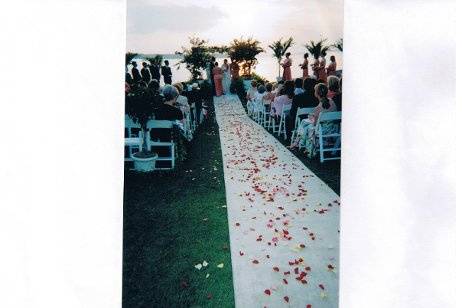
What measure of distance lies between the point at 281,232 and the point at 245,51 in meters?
9.97

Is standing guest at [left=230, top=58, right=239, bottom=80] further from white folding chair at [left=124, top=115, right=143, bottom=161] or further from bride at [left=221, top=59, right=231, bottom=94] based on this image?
white folding chair at [left=124, top=115, right=143, bottom=161]

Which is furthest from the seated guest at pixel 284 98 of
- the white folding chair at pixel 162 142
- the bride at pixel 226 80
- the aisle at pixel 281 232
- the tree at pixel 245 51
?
the bride at pixel 226 80

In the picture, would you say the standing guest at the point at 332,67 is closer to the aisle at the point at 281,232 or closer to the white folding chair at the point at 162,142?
the aisle at the point at 281,232

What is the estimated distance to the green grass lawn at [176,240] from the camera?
264 centimetres

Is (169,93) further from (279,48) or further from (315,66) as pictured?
(279,48)

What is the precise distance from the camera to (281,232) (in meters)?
3.52

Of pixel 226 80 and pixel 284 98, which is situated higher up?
pixel 226 80

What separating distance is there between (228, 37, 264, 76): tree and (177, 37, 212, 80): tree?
1.08 meters

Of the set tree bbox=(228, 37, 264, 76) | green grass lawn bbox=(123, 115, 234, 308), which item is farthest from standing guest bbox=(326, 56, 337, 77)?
green grass lawn bbox=(123, 115, 234, 308)

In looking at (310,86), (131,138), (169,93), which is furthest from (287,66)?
(131,138)

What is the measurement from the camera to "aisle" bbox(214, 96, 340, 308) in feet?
8.68
